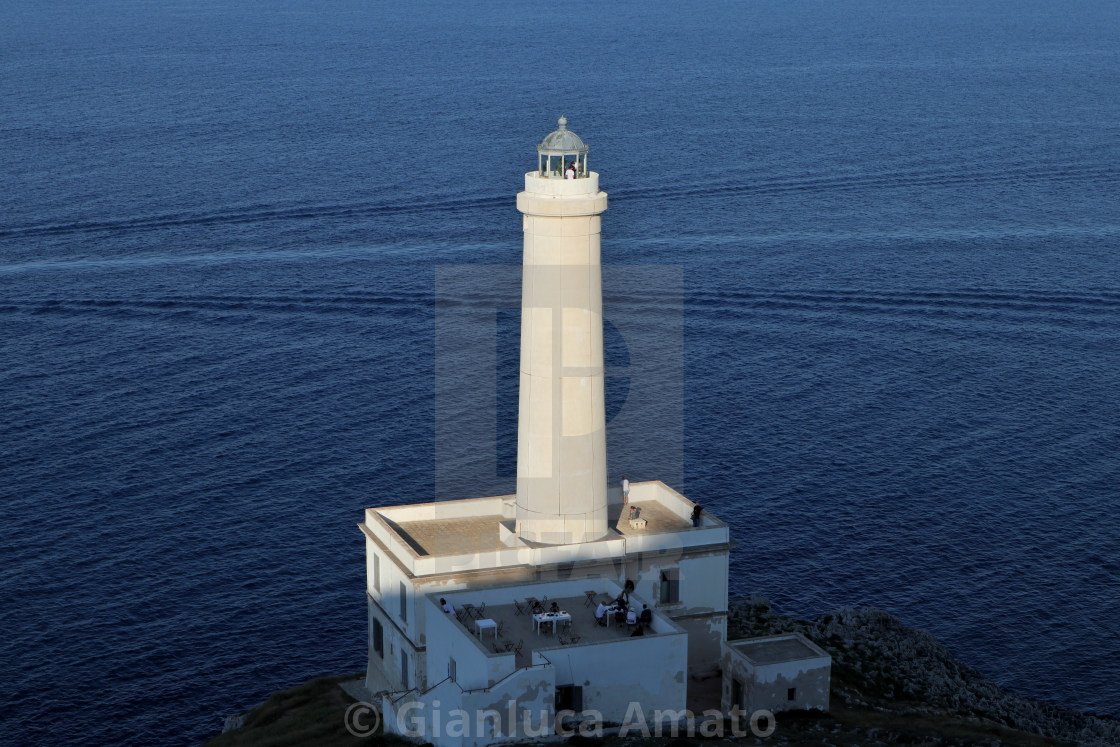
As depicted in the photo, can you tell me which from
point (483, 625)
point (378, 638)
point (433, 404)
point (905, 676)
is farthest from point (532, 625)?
point (433, 404)

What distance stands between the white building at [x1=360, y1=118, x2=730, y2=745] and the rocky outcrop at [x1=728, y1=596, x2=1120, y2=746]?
36.1 feet

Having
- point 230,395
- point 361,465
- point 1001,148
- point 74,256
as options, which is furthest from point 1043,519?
point 1001,148

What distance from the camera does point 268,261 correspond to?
144 m

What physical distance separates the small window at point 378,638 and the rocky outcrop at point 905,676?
19472 millimetres

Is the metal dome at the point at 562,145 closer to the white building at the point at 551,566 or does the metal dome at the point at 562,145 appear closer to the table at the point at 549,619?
the white building at the point at 551,566

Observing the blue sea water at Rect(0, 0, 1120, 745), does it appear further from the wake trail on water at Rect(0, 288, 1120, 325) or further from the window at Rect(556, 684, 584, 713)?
the window at Rect(556, 684, 584, 713)

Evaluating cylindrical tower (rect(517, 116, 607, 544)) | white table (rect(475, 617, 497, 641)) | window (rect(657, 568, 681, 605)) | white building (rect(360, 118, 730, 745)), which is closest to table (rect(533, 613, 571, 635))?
white building (rect(360, 118, 730, 745))

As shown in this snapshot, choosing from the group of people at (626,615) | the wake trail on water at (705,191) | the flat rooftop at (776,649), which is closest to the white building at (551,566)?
the group of people at (626,615)

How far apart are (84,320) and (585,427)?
83.7m

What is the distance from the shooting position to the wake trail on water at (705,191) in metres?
156

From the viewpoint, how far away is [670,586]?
59.4m

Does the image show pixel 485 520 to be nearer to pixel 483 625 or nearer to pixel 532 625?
pixel 532 625

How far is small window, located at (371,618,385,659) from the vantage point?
61.5m

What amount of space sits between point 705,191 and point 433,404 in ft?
228
